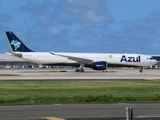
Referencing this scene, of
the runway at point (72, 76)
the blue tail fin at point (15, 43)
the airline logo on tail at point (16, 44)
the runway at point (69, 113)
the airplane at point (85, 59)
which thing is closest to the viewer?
the runway at point (69, 113)

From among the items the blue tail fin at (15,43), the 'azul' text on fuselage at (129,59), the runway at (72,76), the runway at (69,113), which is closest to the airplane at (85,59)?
the 'azul' text on fuselage at (129,59)

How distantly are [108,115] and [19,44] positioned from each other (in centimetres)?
→ 6267

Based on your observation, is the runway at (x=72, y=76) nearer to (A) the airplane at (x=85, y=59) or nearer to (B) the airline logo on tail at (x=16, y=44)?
(A) the airplane at (x=85, y=59)

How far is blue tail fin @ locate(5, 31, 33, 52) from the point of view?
78.2 meters

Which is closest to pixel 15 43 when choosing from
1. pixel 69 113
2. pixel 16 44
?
pixel 16 44

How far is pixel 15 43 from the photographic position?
7869 cm

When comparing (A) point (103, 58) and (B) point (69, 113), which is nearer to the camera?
(B) point (69, 113)

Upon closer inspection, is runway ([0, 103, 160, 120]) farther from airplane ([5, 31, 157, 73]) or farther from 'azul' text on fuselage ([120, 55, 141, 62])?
'azul' text on fuselage ([120, 55, 141, 62])

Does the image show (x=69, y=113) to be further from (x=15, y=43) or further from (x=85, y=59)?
(x=15, y=43)

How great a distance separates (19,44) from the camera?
7831 centimetres

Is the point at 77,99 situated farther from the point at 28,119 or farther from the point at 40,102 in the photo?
the point at 28,119

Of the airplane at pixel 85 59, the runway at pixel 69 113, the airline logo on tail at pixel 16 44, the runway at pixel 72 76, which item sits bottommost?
the runway at pixel 69 113

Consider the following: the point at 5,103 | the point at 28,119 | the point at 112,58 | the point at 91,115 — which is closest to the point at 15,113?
the point at 28,119

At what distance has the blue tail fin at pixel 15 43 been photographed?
78.2 metres
